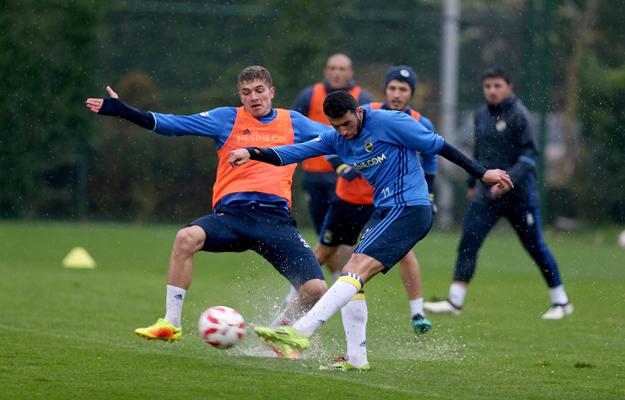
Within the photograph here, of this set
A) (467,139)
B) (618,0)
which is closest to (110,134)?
(467,139)

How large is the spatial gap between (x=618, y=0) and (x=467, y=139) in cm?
367

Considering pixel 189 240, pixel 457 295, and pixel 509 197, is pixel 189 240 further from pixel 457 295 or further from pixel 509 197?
pixel 509 197

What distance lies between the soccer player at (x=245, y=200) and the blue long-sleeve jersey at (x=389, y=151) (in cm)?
49

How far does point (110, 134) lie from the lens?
2266cm

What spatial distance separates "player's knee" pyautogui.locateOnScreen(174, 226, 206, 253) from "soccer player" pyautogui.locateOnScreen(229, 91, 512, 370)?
2.05 ft

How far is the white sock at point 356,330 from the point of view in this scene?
7879mm

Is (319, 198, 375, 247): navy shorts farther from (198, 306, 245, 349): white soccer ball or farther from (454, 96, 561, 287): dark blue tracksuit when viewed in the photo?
(198, 306, 245, 349): white soccer ball

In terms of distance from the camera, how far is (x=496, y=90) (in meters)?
11.7

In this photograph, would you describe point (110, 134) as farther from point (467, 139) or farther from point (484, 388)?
point (484, 388)

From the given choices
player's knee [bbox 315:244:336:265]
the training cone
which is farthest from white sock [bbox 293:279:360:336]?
the training cone

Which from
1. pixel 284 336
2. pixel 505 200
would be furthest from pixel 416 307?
pixel 284 336

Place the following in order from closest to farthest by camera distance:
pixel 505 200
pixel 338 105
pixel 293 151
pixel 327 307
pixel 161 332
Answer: pixel 327 307
pixel 338 105
pixel 161 332
pixel 293 151
pixel 505 200

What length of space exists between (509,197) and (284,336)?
4.89 m

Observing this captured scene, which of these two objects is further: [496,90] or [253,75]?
[496,90]
